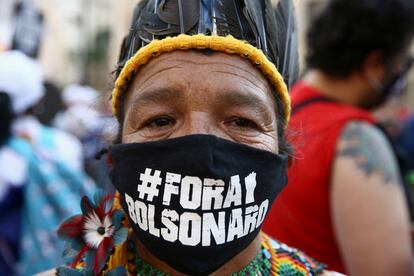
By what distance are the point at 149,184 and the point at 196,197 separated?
0.15m

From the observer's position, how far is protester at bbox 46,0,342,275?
5.21ft

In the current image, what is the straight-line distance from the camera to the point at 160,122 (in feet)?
5.70

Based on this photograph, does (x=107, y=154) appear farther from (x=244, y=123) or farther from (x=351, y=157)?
(x=351, y=157)

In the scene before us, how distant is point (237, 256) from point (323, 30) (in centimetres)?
185

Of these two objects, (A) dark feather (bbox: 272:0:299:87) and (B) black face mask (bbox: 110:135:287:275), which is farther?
(A) dark feather (bbox: 272:0:299:87)

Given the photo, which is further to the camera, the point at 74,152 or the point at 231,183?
the point at 74,152

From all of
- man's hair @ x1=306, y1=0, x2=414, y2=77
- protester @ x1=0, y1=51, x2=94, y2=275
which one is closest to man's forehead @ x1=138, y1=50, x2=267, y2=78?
man's hair @ x1=306, y1=0, x2=414, y2=77

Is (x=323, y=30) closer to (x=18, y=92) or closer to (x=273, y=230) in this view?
(x=273, y=230)

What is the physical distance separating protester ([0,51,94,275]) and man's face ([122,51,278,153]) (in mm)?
1903

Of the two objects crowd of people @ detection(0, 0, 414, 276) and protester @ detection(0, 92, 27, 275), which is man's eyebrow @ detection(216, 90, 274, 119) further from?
protester @ detection(0, 92, 27, 275)

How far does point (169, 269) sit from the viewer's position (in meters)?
1.75

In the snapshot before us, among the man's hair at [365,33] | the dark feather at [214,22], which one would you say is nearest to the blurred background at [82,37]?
the man's hair at [365,33]

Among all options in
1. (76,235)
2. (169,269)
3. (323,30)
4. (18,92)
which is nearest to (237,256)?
(169,269)

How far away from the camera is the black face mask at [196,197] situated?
1.57 metres
